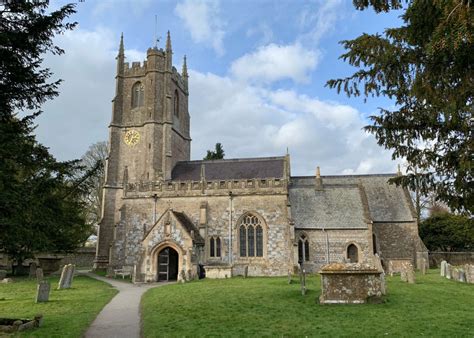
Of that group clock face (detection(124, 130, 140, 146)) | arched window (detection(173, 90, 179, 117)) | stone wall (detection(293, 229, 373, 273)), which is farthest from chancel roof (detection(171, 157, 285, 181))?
arched window (detection(173, 90, 179, 117))

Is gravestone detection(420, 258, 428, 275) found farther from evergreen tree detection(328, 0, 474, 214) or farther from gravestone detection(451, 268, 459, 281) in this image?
evergreen tree detection(328, 0, 474, 214)

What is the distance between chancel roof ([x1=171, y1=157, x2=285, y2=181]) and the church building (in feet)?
0.28

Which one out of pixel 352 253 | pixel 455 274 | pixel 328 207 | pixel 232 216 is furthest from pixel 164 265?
pixel 455 274

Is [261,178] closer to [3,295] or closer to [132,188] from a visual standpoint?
[132,188]

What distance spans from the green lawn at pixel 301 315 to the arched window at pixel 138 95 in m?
24.5

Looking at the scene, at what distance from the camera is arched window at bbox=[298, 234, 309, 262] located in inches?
1077

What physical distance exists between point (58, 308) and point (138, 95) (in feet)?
87.2

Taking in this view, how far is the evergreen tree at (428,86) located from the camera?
5547mm

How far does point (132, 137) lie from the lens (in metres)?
35.5

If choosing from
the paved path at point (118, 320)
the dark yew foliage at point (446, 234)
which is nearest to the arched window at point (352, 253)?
the dark yew foliage at point (446, 234)

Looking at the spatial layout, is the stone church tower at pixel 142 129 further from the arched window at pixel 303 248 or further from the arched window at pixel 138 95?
the arched window at pixel 303 248

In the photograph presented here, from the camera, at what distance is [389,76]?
7.07 metres

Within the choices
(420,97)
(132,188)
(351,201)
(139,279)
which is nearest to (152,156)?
(132,188)

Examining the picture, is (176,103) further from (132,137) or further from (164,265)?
(164,265)
